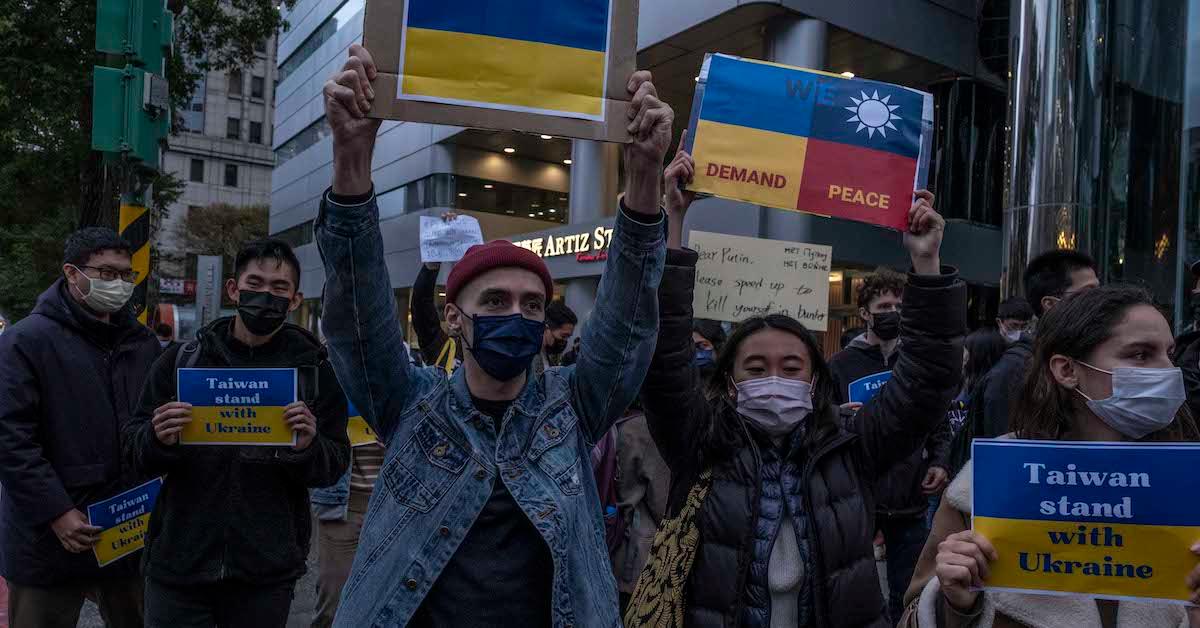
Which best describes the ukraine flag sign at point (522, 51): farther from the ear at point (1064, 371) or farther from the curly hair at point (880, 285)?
the curly hair at point (880, 285)

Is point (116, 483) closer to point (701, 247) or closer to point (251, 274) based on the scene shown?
point (251, 274)

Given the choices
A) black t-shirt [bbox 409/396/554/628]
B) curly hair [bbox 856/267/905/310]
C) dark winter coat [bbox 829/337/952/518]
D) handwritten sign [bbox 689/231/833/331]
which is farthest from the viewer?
curly hair [bbox 856/267/905/310]

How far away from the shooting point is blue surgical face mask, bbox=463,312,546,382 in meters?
2.34

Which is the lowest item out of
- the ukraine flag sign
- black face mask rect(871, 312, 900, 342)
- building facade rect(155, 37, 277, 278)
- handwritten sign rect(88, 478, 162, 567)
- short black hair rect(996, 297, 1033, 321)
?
handwritten sign rect(88, 478, 162, 567)

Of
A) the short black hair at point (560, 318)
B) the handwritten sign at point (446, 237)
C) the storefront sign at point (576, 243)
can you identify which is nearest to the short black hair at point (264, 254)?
the handwritten sign at point (446, 237)

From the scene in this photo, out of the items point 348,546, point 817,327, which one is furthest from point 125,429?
point 817,327

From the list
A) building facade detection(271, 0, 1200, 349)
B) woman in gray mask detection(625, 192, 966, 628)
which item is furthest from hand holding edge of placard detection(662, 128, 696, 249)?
building facade detection(271, 0, 1200, 349)

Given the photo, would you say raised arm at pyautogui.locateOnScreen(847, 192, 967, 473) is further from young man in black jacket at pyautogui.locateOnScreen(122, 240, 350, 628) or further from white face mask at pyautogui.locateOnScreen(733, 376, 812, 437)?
young man in black jacket at pyautogui.locateOnScreen(122, 240, 350, 628)

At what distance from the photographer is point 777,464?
3.00 metres

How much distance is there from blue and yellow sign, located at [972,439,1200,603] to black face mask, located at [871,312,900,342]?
378cm

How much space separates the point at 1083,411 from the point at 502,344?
4.74 ft

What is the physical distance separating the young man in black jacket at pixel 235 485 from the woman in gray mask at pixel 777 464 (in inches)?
55.7

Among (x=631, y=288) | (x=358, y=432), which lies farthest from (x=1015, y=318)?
(x=631, y=288)

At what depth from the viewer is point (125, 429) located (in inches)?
146
